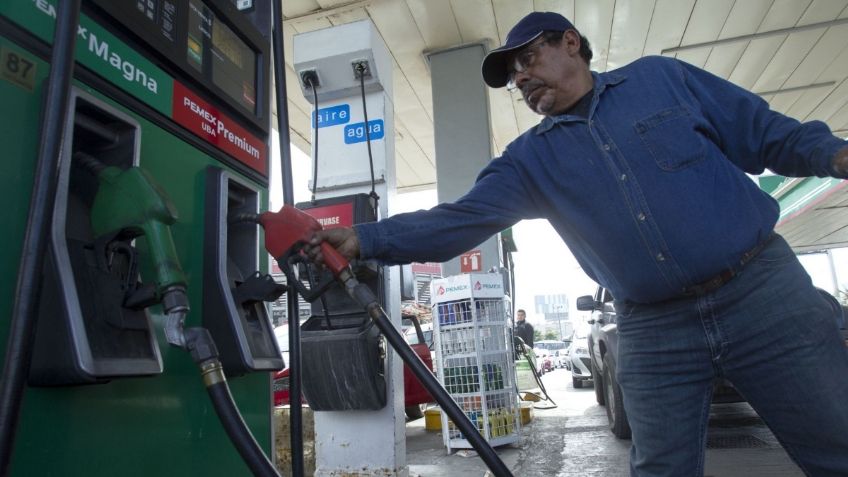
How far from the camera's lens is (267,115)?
1.62 m

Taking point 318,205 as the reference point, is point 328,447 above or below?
below

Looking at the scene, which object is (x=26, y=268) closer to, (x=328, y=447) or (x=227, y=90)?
(x=227, y=90)

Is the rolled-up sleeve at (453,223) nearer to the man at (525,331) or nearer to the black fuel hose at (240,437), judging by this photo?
the black fuel hose at (240,437)

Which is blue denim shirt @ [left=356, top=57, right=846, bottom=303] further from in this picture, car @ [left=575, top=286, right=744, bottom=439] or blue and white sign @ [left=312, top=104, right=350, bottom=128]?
car @ [left=575, top=286, right=744, bottom=439]

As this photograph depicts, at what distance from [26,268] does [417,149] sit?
32.3 ft

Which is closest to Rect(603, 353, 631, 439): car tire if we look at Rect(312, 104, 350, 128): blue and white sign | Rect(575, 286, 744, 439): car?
Rect(575, 286, 744, 439): car

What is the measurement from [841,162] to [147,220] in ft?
5.06

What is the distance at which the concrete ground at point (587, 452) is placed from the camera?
404 cm

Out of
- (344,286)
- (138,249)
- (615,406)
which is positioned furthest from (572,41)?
(615,406)

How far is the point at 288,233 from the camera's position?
1.32m

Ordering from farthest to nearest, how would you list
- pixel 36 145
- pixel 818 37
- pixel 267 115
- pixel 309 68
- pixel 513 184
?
1. pixel 818 37
2. pixel 309 68
3. pixel 513 184
4. pixel 267 115
5. pixel 36 145

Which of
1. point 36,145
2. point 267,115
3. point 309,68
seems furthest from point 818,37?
point 36,145

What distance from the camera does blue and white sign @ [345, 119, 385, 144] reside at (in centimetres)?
393

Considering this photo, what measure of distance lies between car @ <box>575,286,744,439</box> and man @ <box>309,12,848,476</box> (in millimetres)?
2781
